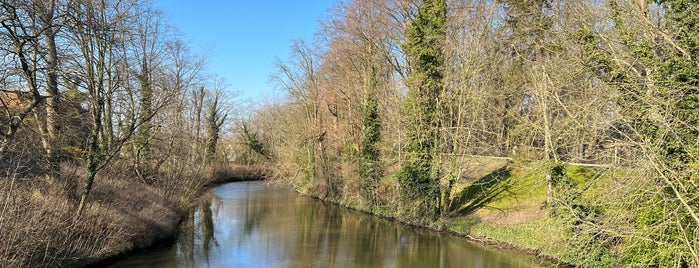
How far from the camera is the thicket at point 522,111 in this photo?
8.13 meters

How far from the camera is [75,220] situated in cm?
1138

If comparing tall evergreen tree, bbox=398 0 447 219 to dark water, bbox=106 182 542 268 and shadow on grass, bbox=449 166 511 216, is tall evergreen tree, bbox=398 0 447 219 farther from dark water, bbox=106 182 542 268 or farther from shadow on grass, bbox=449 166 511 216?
dark water, bbox=106 182 542 268

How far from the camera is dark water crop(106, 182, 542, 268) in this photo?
1377cm

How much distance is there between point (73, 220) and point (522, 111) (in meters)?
19.5

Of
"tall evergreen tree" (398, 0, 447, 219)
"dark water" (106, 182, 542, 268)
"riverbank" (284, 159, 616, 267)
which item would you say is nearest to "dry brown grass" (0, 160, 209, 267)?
"dark water" (106, 182, 542, 268)

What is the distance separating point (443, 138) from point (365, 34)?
8.90m

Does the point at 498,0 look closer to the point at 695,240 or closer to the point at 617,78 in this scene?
the point at 617,78

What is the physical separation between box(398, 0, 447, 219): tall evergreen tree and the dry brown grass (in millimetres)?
10124

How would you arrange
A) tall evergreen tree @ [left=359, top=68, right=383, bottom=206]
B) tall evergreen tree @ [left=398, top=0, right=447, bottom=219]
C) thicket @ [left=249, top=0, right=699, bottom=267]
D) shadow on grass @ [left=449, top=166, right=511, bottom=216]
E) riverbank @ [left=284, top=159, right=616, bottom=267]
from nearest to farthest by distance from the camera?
thicket @ [left=249, top=0, right=699, bottom=267] → riverbank @ [left=284, top=159, right=616, bottom=267] → tall evergreen tree @ [left=398, top=0, right=447, bottom=219] → shadow on grass @ [left=449, top=166, right=511, bottom=216] → tall evergreen tree @ [left=359, top=68, right=383, bottom=206]

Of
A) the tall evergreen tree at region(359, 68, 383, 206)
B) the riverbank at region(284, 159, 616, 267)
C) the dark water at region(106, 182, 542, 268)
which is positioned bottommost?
the dark water at region(106, 182, 542, 268)

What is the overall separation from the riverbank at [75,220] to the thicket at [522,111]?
34.7 ft

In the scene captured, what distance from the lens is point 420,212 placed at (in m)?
19.8

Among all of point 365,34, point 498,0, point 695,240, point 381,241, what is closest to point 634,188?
point 695,240

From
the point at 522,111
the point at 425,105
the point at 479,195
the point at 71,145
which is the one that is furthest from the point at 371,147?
the point at 71,145
